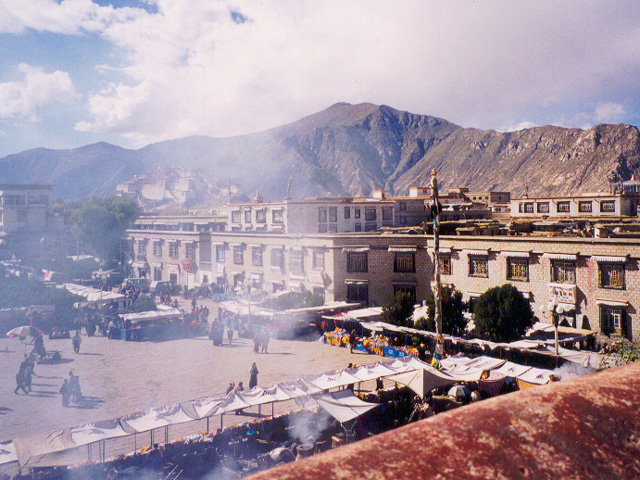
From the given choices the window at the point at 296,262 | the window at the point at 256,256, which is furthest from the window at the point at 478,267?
the window at the point at 256,256

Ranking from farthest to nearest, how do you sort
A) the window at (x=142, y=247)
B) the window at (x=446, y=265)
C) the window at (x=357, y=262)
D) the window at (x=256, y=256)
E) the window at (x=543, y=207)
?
the window at (x=142, y=247) < the window at (x=543, y=207) < the window at (x=256, y=256) < the window at (x=357, y=262) < the window at (x=446, y=265)

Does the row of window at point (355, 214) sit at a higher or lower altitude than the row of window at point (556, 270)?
higher

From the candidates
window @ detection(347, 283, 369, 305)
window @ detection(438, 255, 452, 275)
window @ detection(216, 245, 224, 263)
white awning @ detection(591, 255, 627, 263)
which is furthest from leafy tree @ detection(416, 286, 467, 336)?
window @ detection(216, 245, 224, 263)

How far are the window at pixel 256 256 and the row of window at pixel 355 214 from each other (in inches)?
340

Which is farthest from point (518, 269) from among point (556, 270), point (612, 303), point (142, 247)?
point (142, 247)

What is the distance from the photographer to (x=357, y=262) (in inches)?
1346

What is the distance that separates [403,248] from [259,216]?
22882mm

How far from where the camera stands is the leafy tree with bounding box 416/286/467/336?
79.8 ft

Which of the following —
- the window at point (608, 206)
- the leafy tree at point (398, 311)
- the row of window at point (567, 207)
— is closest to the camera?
the leafy tree at point (398, 311)

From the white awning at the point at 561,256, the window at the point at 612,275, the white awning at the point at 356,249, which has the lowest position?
the window at the point at 612,275

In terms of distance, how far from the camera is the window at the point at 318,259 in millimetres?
35375

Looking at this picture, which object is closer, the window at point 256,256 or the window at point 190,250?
the window at point 256,256

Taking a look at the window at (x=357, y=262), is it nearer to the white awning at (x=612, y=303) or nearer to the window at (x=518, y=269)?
the window at (x=518, y=269)

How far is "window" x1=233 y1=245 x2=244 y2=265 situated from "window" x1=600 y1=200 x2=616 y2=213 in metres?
34.7
